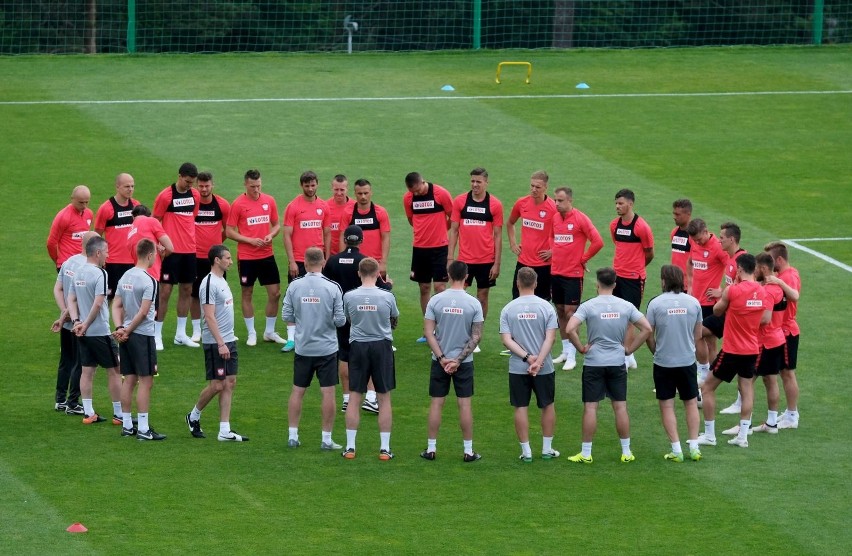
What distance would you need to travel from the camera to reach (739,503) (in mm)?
12609

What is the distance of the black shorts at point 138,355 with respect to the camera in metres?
13.9

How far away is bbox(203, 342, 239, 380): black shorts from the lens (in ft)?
45.1

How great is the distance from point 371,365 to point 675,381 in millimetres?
3032

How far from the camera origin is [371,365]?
13734 millimetres

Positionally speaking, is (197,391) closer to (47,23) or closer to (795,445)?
(795,445)

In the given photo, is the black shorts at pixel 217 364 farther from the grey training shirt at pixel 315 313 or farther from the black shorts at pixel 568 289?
the black shorts at pixel 568 289

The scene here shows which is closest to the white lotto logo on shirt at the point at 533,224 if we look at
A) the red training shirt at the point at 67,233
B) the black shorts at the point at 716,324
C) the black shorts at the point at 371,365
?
the black shorts at the point at 716,324

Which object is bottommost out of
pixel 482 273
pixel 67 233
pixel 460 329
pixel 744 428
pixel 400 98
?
pixel 744 428

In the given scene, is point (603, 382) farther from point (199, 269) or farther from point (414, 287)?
point (414, 287)

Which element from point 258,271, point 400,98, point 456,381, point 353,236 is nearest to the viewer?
point 456,381

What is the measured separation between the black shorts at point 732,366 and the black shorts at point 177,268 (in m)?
7.04

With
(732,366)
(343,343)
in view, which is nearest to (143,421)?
(343,343)

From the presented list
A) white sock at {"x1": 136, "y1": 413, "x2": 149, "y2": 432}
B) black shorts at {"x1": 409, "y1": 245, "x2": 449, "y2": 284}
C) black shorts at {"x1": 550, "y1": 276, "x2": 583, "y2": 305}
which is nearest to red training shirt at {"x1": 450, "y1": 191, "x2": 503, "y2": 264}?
black shorts at {"x1": 409, "y1": 245, "x2": 449, "y2": 284}

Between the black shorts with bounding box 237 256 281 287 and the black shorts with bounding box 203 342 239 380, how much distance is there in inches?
162
